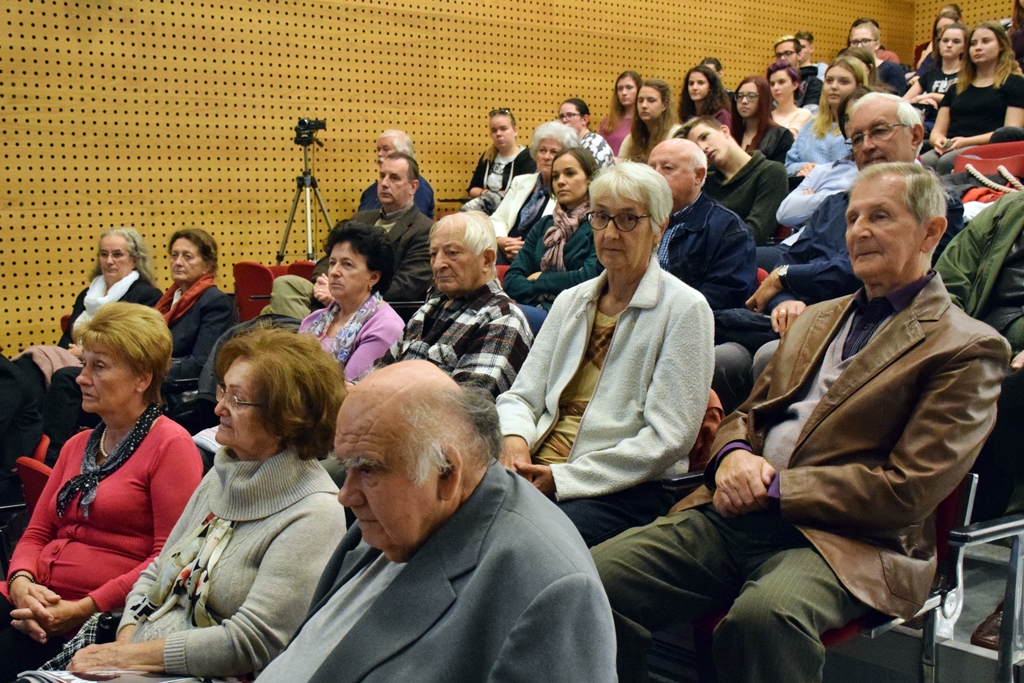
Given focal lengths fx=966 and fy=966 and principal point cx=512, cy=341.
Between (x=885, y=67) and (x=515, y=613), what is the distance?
717 cm

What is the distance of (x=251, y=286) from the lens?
4.78 m

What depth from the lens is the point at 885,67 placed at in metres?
7.32

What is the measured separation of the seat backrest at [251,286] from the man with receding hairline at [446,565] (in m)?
3.43

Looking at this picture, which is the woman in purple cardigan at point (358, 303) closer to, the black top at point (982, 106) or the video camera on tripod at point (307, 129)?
the video camera on tripod at point (307, 129)

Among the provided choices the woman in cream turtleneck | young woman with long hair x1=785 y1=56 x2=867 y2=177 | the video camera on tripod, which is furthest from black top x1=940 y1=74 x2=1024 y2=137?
the woman in cream turtleneck

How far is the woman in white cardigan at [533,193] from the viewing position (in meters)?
4.68

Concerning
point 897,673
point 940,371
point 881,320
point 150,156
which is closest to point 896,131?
point 881,320

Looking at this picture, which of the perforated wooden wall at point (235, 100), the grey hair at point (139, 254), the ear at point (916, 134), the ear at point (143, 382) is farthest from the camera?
the perforated wooden wall at point (235, 100)

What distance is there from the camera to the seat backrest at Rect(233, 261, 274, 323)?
4.70 m

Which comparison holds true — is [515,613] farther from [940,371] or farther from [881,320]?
[881,320]

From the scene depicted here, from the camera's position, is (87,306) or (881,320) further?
(87,306)

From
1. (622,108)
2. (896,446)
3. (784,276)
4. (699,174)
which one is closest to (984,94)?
(622,108)

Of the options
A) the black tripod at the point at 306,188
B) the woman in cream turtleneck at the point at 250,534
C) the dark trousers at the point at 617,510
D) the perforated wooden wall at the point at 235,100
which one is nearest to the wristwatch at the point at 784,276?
the dark trousers at the point at 617,510

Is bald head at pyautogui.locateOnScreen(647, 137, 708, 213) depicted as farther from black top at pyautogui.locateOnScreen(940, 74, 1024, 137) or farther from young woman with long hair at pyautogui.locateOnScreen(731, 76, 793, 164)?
black top at pyautogui.locateOnScreen(940, 74, 1024, 137)
